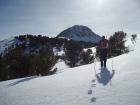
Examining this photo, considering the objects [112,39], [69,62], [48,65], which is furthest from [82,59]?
[48,65]

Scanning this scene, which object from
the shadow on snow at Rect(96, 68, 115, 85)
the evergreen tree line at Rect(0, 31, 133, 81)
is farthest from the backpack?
the evergreen tree line at Rect(0, 31, 133, 81)

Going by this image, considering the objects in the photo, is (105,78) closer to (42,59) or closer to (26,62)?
(42,59)

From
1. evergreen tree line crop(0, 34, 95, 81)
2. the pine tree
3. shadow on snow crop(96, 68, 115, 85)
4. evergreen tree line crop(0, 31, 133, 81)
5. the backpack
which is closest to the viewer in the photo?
shadow on snow crop(96, 68, 115, 85)

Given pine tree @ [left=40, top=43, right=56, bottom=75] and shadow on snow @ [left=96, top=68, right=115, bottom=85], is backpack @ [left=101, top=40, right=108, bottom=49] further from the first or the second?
pine tree @ [left=40, top=43, right=56, bottom=75]

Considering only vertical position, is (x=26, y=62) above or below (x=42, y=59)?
below

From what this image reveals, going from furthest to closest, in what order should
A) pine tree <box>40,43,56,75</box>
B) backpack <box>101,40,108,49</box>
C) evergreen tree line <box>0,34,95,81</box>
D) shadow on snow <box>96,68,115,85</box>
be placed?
evergreen tree line <box>0,34,95,81</box> < pine tree <box>40,43,56,75</box> < backpack <box>101,40,108,49</box> < shadow on snow <box>96,68,115,85</box>

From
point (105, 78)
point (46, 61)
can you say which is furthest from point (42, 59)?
point (105, 78)

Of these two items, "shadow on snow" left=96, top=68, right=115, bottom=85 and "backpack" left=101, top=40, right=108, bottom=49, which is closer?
"shadow on snow" left=96, top=68, right=115, bottom=85

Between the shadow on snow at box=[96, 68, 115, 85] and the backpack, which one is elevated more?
the backpack

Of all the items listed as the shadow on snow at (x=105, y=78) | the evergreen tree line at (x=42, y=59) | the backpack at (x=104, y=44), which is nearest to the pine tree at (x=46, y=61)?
the evergreen tree line at (x=42, y=59)

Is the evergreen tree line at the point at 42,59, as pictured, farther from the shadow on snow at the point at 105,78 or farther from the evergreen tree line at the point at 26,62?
the shadow on snow at the point at 105,78

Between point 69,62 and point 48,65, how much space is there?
545 inches

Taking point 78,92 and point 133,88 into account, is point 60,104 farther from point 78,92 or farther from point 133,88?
point 133,88

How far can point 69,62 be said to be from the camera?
3222cm
